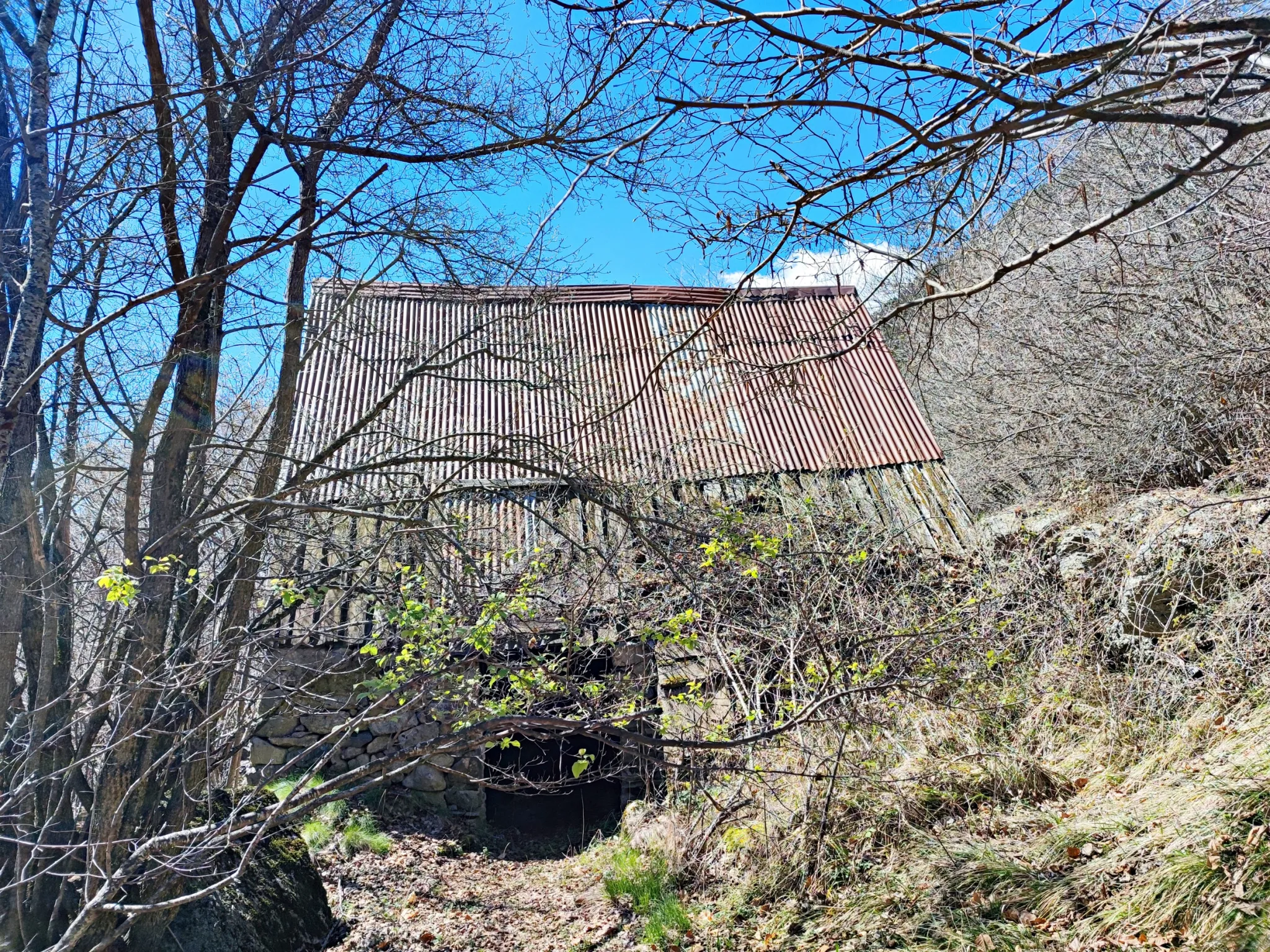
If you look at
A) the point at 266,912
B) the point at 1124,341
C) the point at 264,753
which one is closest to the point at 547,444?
the point at 266,912

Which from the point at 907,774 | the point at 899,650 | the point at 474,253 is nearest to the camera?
the point at 474,253

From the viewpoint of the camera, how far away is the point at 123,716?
14.4ft

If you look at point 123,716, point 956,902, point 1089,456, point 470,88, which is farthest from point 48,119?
point 1089,456

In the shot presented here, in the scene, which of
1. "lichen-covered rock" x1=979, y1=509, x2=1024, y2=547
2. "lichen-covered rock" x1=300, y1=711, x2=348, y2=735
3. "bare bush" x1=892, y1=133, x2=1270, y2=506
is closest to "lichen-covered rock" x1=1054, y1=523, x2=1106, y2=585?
"lichen-covered rock" x1=979, y1=509, x2=1024, y2=547

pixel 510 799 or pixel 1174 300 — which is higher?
pixel 1174 300

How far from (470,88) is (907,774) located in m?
5.48

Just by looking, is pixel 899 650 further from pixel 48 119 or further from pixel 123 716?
pixel 48 119

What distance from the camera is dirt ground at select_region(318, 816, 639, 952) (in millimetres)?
6438

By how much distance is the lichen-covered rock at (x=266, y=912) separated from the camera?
17.6ft

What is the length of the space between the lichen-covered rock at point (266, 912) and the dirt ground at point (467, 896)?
1.10 feet

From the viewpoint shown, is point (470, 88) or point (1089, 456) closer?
point (470, 88)

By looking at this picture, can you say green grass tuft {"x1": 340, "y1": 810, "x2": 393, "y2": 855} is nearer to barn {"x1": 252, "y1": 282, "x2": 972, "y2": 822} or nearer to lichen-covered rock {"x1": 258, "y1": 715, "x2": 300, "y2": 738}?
barn {"x1": 252, "y1": 282, "x2": 972, "y2": 822}

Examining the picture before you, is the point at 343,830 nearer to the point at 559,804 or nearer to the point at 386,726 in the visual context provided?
the point at 386,726

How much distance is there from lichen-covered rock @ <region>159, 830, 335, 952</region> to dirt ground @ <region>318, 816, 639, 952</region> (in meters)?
0.34
